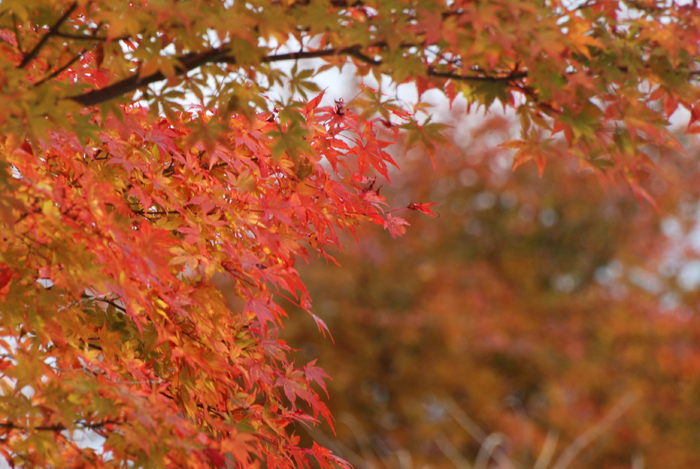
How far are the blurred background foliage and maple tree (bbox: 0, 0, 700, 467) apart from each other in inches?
231

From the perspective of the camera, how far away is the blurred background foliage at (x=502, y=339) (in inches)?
310

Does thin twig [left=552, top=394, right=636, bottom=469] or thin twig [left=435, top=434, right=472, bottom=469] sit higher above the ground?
thin twig [left=552, top=394, right=636, bottom=469]

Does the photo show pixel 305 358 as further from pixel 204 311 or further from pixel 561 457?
pixel 204 311

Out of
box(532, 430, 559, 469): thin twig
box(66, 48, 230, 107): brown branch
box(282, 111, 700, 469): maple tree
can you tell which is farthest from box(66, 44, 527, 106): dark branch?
box(532, 430, 559, 469): thin twig

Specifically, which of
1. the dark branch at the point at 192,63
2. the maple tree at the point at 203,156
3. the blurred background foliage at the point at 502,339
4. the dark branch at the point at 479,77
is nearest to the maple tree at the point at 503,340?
the blurred background foliage at the point at 502,339

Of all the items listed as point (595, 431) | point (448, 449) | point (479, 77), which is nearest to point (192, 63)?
point (479, 77)

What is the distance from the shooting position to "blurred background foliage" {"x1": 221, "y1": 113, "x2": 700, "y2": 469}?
7.87 metres

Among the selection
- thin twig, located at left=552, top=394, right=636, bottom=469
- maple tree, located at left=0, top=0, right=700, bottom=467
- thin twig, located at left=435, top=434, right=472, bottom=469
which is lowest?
thin twig, located at left=435, top=434, right=472, bottom=469

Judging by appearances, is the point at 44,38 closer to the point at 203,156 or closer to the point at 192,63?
the point at 192,63

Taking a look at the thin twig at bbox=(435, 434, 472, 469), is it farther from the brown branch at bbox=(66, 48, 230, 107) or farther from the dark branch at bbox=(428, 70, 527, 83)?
the brown branch at bbox=(66, 48, 230, 107)

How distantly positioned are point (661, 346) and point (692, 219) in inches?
93.1

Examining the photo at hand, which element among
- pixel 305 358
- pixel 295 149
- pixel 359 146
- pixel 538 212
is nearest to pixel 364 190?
pixel 359 146

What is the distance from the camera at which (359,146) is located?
76.6 inches

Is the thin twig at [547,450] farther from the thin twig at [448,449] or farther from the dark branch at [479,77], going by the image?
the dark branch at [479,77]
